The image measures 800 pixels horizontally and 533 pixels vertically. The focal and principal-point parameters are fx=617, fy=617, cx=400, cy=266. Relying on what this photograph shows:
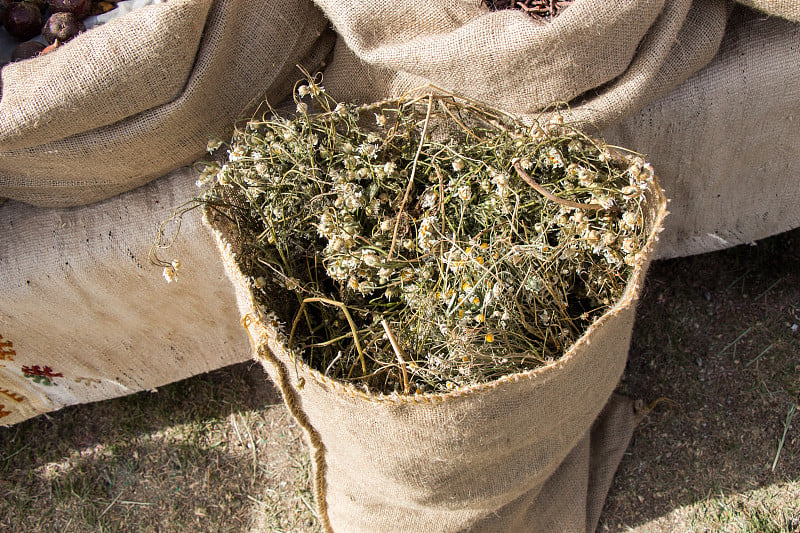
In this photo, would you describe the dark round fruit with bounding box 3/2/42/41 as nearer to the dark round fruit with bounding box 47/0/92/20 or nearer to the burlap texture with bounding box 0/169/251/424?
the dark round fruit with bounding box 47/0/92/20

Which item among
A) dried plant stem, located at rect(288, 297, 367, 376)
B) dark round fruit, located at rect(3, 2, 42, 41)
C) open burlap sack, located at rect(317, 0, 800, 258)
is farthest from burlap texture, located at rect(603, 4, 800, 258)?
dark round fruit, located at rect(3, 2, 42, 41)

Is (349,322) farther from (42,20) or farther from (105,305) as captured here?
(42,20)

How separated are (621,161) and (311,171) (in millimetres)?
540

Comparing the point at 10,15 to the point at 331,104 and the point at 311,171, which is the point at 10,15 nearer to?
the point at 331,104

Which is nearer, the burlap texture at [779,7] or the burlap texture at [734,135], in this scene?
→ the burlap texture at [779,7]

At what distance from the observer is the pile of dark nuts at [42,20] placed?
1347mm

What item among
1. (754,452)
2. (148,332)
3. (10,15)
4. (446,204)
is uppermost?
(10,15)

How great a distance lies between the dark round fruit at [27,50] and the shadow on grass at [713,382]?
166cm

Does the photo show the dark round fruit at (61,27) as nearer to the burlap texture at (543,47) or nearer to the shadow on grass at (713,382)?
the burlap texture at (543,47)

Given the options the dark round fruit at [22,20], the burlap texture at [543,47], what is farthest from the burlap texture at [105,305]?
the burlap texture at [543,47]

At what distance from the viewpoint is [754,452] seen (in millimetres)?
1579

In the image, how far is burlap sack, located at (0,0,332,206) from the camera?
1.08 metres

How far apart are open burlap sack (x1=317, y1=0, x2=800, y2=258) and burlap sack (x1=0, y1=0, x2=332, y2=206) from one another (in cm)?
13

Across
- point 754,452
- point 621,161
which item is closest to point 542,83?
point 621,161
